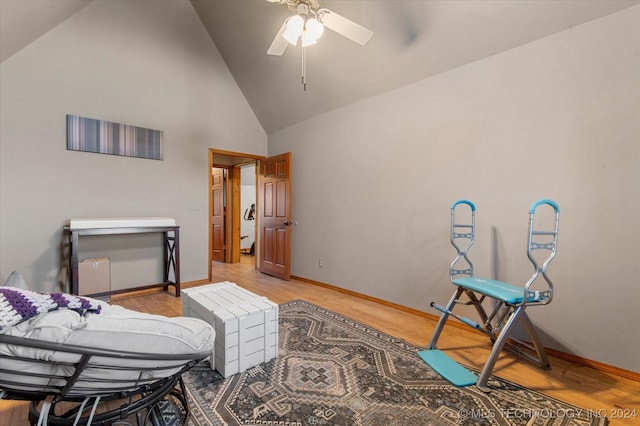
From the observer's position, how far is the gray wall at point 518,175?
204 cm

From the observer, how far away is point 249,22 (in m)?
3.64

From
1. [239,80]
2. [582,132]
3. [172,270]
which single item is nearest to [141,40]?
[239,80]

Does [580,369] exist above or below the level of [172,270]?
below

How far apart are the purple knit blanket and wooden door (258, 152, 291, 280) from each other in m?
3.56

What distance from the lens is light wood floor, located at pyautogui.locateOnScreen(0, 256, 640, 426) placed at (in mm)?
1709

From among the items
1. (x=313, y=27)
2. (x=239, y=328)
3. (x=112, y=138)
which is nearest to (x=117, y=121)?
(x=112, y=138)

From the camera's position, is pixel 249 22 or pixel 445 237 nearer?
pixel 445 237

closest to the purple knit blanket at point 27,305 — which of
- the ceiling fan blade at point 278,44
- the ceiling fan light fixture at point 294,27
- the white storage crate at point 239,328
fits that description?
the white storage crate at point 239,328

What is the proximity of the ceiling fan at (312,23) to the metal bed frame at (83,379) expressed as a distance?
6.89 feet

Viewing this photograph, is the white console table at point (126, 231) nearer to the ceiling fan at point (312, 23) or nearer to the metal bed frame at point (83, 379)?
the metal bed frame at point (83, 379)

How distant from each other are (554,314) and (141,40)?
213 inches

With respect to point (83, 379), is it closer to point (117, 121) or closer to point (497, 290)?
point (497, 290)

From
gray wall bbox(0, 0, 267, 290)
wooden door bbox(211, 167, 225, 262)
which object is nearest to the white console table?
gray wall bbox(0, 0, 267, 290)

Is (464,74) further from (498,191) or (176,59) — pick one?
(176,59)
